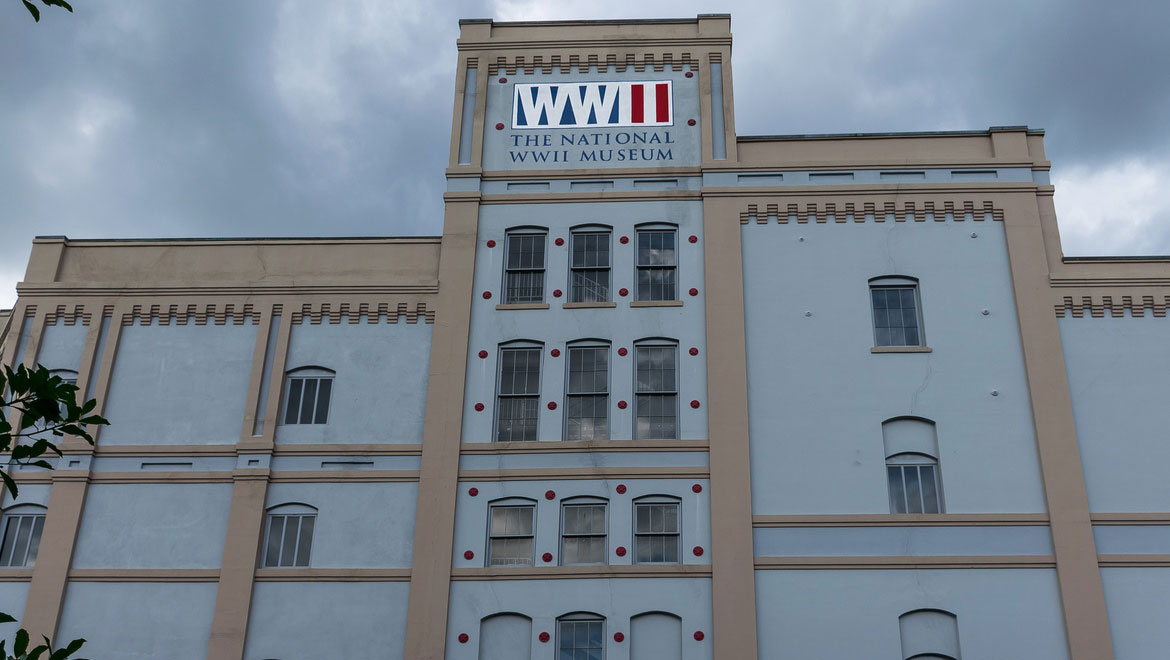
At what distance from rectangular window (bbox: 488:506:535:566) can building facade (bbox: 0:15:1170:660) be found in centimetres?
6

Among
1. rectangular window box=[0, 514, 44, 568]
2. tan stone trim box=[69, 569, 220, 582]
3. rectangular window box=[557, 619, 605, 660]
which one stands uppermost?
rectangular window box=[0, 514, 44, 568]

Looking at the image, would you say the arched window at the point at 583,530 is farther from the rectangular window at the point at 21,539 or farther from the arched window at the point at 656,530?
the rectangular window at the point at 21,539

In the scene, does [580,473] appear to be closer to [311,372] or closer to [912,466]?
[311,372]

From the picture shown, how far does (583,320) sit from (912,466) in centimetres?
808

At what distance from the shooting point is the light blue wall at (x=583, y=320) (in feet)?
80.8

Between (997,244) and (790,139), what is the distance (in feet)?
18.4

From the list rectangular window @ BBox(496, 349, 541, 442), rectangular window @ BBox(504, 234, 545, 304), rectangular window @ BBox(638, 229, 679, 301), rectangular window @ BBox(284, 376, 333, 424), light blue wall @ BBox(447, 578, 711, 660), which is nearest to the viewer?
light blue wall @ BBox(447, 578, 711, 660)

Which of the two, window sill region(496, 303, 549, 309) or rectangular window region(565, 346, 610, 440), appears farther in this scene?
window sill region(496, 303, 549, 309)

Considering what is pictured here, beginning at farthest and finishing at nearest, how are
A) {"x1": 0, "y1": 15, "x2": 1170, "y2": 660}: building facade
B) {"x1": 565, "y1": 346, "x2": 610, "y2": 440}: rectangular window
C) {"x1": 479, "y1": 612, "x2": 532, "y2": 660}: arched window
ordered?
{"x1": 565, "y1": 346, "x2": 610, "y2": 440}: rectangular window → {"x1": 0, "y1": 15, "x2": 1170, "y2": 660}: building facade → {"x1": 479, "y1": 612, "x2": 532, "y2": 660}: arched window

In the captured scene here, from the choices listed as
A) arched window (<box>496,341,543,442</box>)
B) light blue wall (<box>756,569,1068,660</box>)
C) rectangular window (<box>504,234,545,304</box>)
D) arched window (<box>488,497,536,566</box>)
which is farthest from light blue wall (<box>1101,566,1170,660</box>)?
rectangular window (<box>504,234,545,304</box>)

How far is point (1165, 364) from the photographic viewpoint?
24594 mm

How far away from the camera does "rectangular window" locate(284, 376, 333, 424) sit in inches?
996

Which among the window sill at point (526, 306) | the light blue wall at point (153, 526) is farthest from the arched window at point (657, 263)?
the light blue wall at point (153, 526)

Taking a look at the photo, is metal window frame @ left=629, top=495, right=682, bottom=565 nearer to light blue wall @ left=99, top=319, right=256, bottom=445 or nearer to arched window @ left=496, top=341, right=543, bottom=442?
arched window @ left=496, top=341, right=543, bottom=442
